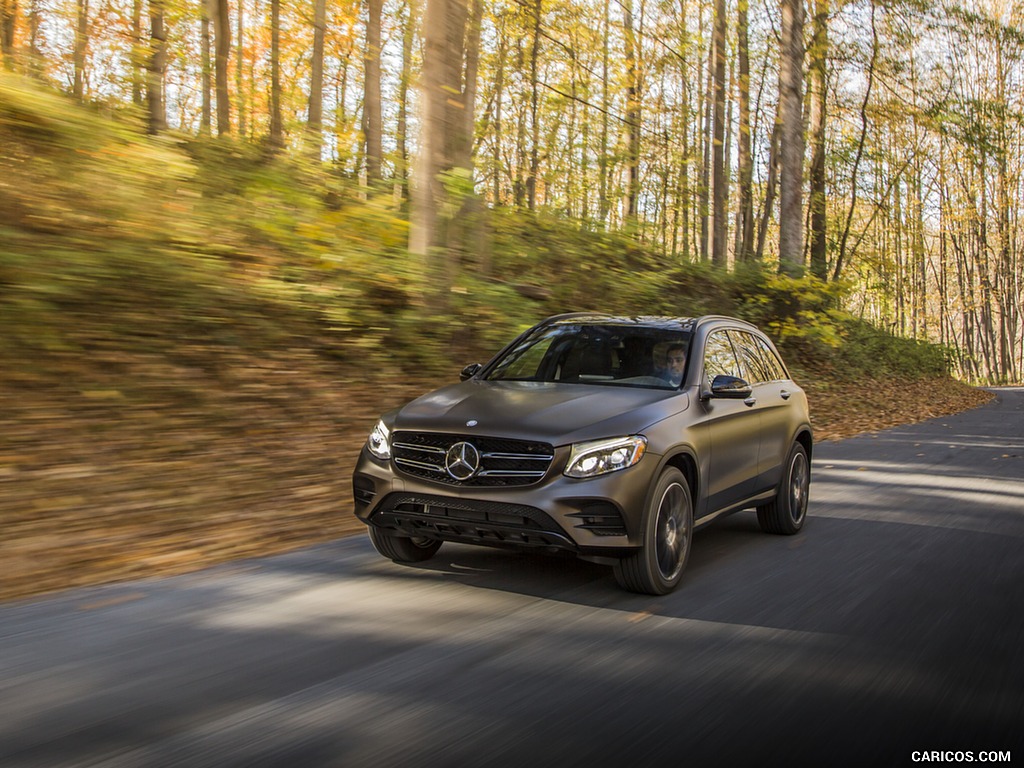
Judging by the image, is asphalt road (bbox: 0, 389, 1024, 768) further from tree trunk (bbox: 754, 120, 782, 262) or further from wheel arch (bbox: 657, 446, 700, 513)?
tree trunk (bbox: 754, 120, 782, 262)

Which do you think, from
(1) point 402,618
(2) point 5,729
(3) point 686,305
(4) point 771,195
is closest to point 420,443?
(1) point 402,618

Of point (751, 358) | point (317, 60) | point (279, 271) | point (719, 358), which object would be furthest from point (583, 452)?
point (317, 60)

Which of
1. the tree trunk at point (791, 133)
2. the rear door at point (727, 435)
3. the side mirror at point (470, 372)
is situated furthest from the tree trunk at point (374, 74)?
the rear door at point (727, 435)

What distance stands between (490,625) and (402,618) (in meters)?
0.48

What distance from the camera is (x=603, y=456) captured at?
5344mm

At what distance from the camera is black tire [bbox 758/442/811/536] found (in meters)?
7.70

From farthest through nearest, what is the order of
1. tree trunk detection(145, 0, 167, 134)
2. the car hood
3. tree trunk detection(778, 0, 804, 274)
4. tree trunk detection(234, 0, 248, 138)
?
tree trunk detection(234, 0, 248, 138) < tree trunk detection(778, 0, 804, 274) < tree trunk detection(145, 0, 167, 134) < the car hood

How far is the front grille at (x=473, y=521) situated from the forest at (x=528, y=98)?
691 centimetres

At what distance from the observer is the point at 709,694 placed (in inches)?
161

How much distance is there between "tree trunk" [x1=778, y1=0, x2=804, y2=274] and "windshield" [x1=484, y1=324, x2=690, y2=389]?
52.3 ft

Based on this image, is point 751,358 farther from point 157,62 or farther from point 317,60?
point 317,60

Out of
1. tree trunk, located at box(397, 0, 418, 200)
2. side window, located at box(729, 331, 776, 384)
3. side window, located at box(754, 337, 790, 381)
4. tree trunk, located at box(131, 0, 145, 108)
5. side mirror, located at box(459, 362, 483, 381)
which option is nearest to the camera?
side mirror, located at box(459, 362, 483, 381)

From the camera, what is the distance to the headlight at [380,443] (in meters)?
5.82

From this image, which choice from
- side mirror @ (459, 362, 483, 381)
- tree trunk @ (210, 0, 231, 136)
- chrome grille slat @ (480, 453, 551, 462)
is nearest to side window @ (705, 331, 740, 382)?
side mirror @ (459, 362, 483, 381)
